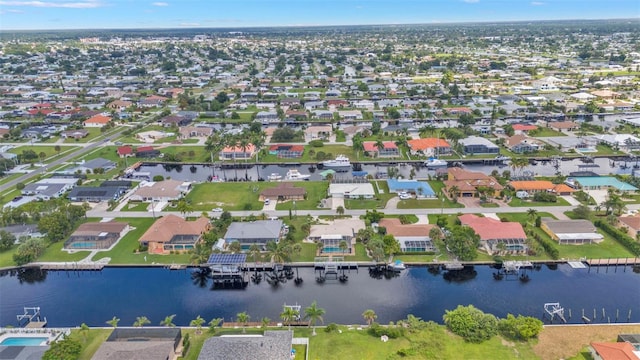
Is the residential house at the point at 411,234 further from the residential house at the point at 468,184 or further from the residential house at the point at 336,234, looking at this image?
the residential house at the point at 468,184

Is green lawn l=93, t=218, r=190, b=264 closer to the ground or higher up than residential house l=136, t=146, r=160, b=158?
closer to the ground

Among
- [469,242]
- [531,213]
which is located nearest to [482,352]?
[469,242]

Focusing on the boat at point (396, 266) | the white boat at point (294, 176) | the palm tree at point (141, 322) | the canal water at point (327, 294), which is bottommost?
the canal water at point (327, 294)

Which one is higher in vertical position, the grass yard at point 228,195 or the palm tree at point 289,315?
the grass yard at point 228,195

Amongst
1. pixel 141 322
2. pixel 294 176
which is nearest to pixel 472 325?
pixel 141 322

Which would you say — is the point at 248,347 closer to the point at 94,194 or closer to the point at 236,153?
the point at 94,194

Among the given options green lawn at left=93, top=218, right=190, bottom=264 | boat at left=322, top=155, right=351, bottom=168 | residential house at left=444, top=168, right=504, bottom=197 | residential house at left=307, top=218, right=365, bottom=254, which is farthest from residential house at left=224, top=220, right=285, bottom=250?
boat at left=322, top=155, right=351, bottom=168

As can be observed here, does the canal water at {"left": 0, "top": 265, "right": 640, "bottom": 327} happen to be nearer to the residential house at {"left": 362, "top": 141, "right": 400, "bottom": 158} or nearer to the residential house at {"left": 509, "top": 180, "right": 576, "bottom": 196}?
the residential house at {"left": 509, "top": 180, "right": 576, "bottom": 196}

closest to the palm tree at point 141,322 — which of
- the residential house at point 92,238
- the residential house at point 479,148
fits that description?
the residential house at point 92,238
